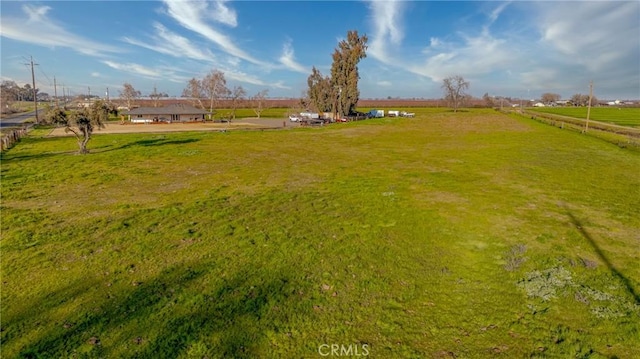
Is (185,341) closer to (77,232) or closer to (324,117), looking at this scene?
(77,232)

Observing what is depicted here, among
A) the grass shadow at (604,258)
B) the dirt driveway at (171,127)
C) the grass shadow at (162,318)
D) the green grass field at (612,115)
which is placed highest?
the green grass field at (612,115)

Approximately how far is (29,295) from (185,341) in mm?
3840

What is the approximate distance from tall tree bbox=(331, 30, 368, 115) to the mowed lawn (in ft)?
185

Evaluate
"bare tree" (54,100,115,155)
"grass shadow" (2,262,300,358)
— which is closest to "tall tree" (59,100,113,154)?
"bare tree" (54,100,115,155)

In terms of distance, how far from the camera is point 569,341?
5.29m

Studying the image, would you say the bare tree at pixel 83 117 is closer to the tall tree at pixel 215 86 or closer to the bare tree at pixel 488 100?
the tall tree at pixel 215 86

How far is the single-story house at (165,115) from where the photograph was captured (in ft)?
254

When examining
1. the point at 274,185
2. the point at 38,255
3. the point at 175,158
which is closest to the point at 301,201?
the point at 274,185

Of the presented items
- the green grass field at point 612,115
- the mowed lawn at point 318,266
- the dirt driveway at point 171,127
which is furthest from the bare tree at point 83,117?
the green grass field at point 612,115

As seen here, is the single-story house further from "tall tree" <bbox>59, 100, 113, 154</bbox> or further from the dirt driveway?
"tall tree" <bbox>59, 100, 113, 154</bbox>

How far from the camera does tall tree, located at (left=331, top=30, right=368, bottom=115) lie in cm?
6988

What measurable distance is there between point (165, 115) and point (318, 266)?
81.3 meters

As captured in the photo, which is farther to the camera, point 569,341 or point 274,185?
point 274,185

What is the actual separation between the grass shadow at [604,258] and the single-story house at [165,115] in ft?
269
